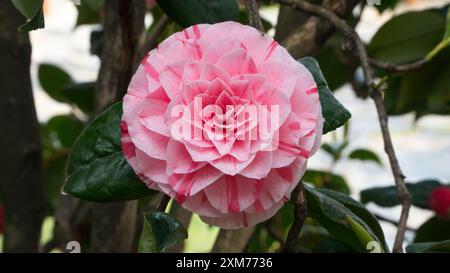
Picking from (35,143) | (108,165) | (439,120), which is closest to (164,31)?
(35,143)

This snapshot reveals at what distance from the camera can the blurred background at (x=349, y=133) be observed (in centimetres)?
137

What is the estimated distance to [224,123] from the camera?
1.62ft

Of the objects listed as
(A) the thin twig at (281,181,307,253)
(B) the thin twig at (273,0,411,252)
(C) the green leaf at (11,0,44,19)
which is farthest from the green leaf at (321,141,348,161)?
(C) the green leaf at (11,0,44,19)

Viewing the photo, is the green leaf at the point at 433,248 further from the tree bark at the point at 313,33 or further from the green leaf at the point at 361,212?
the tree bark at the point at 313,33

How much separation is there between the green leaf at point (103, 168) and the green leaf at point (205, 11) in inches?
5.4

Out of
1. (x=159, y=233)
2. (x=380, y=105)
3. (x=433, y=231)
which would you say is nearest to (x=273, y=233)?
(x=433, y=231)

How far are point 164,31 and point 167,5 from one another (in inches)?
11.0

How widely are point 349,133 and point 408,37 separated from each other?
108 centimetres

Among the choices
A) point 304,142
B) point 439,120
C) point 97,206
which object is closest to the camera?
point 304,142

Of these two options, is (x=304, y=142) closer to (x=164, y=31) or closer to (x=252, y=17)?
(x=252, y=17)

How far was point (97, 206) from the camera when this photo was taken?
92 cm

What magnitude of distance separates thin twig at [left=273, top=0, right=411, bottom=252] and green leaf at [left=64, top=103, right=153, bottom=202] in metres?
0.19

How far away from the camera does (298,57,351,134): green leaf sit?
21.0 inches
